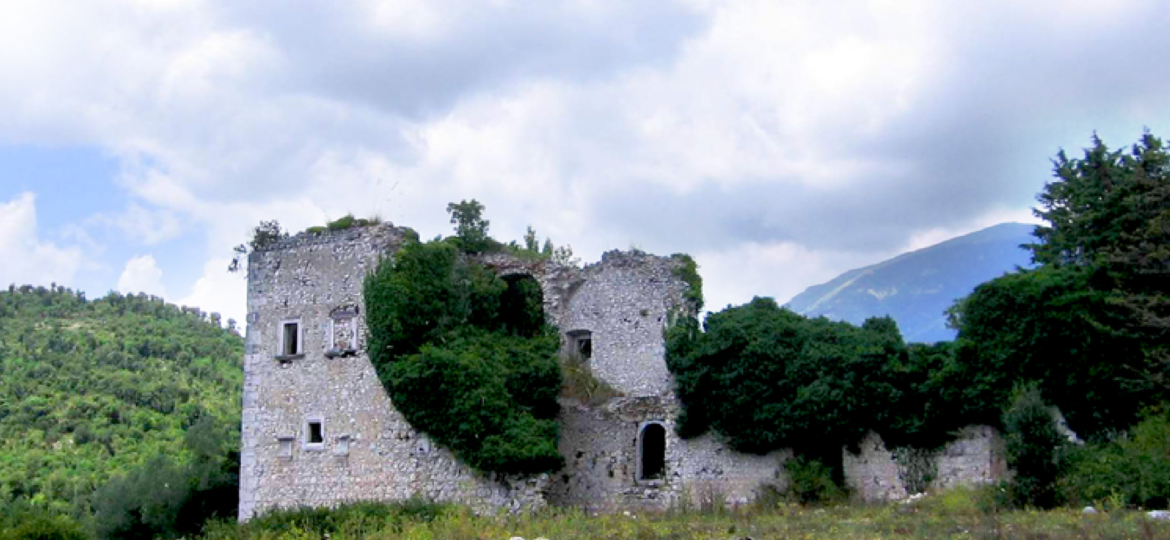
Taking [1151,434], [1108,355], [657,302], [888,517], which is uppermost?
[657,302]

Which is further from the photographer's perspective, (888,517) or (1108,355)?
(1108,355)

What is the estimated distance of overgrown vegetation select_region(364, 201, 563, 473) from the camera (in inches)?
989

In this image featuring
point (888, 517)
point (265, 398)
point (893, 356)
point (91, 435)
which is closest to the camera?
point (888, 517)

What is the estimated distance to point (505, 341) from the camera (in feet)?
89.7

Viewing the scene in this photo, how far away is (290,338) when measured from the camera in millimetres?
28734

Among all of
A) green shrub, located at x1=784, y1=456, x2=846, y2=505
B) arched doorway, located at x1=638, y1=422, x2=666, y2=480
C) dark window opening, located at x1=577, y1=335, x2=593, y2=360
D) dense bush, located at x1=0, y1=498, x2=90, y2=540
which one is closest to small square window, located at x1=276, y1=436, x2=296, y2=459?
dense bush, located at x1=0, y1=498, x2=90, y2=540

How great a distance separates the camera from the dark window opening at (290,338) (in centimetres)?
2855

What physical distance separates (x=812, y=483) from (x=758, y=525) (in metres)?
6.13

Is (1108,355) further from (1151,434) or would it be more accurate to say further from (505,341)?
(505,341)

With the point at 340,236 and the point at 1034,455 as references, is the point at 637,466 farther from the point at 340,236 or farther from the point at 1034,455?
the point at 1034,455

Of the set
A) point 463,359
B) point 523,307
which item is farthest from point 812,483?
point 523,307

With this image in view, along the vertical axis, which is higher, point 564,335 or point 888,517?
point 564,335

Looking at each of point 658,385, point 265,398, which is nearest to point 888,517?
point 658,385

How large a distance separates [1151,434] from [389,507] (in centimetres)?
1416
